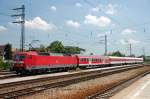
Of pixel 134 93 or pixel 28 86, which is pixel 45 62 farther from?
A: pixel 134 93

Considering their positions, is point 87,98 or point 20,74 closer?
point 87,98

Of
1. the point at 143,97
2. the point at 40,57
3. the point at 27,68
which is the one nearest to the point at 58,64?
the point at 40,57

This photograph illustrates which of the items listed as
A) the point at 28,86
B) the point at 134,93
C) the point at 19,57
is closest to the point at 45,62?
the point at 19,57

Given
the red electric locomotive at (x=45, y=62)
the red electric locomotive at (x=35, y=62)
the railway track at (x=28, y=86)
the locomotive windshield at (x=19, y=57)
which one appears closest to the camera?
the railway track at (x=28, y=86)

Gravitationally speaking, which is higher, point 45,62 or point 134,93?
point 45,62

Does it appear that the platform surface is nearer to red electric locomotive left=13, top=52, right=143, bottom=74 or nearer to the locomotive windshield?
red electric locomotive left=13, top=52, right=143, bottom=74

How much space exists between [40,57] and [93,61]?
29.1 m

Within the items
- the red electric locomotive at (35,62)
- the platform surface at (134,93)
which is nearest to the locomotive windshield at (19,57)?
the red electric locomotive at (35,62)

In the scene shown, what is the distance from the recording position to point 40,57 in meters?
41.0

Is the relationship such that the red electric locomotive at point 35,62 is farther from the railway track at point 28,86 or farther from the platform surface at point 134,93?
the platform surface at point 134,93

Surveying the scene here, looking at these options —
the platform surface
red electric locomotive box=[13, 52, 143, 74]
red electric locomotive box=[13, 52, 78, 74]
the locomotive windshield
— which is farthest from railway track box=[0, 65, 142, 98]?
the locomotive windshield

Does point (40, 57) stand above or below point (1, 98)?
above

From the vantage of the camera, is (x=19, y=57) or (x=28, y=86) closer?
(x=28, y=86)

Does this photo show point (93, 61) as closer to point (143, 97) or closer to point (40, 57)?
point (40, 57)
